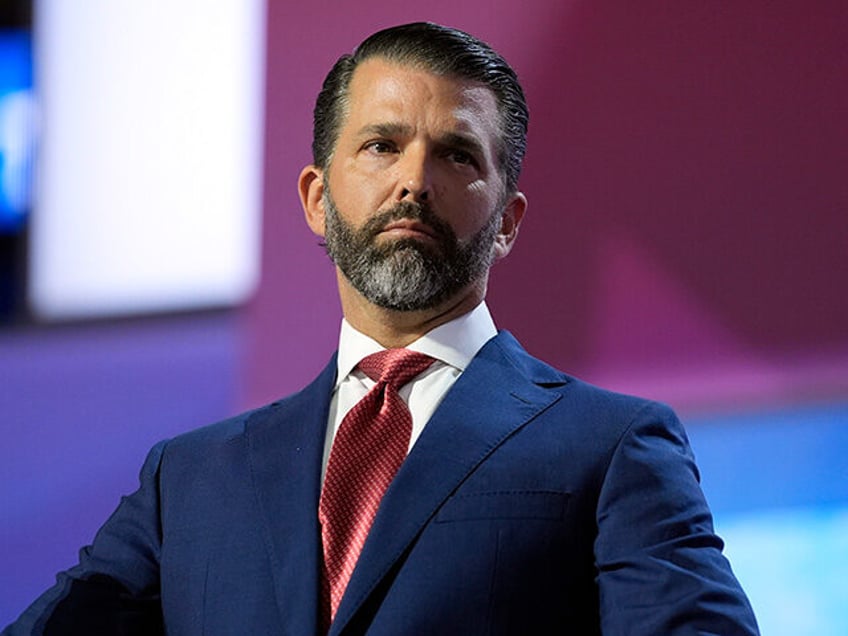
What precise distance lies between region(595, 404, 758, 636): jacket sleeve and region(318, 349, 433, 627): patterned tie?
24 centimetres

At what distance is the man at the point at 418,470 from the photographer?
1430 mm

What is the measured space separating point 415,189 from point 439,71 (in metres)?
0.17

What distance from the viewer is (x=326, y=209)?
1.74 metres

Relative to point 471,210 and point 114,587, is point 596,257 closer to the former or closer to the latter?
point 471,210

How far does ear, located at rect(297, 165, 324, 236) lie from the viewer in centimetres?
179

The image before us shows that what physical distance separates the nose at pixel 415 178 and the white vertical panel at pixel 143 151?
84 centimetres

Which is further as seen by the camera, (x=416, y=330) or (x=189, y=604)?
(x=416, y=330)

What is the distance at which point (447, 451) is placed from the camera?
4.97 ft

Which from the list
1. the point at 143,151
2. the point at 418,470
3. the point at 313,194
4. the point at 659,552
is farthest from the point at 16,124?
the point at 659,552

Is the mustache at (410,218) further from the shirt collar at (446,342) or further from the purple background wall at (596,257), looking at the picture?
the purple background wall at (596,257)

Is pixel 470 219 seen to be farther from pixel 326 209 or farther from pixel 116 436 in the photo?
pixel 116 436

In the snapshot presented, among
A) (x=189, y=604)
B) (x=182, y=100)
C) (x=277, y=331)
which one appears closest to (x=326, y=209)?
(x=189, y=604)

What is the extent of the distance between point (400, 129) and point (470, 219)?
13cm

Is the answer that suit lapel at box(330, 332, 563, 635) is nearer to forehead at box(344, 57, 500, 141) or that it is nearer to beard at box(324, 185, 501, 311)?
beard at box(324, 185, 501, 311)
